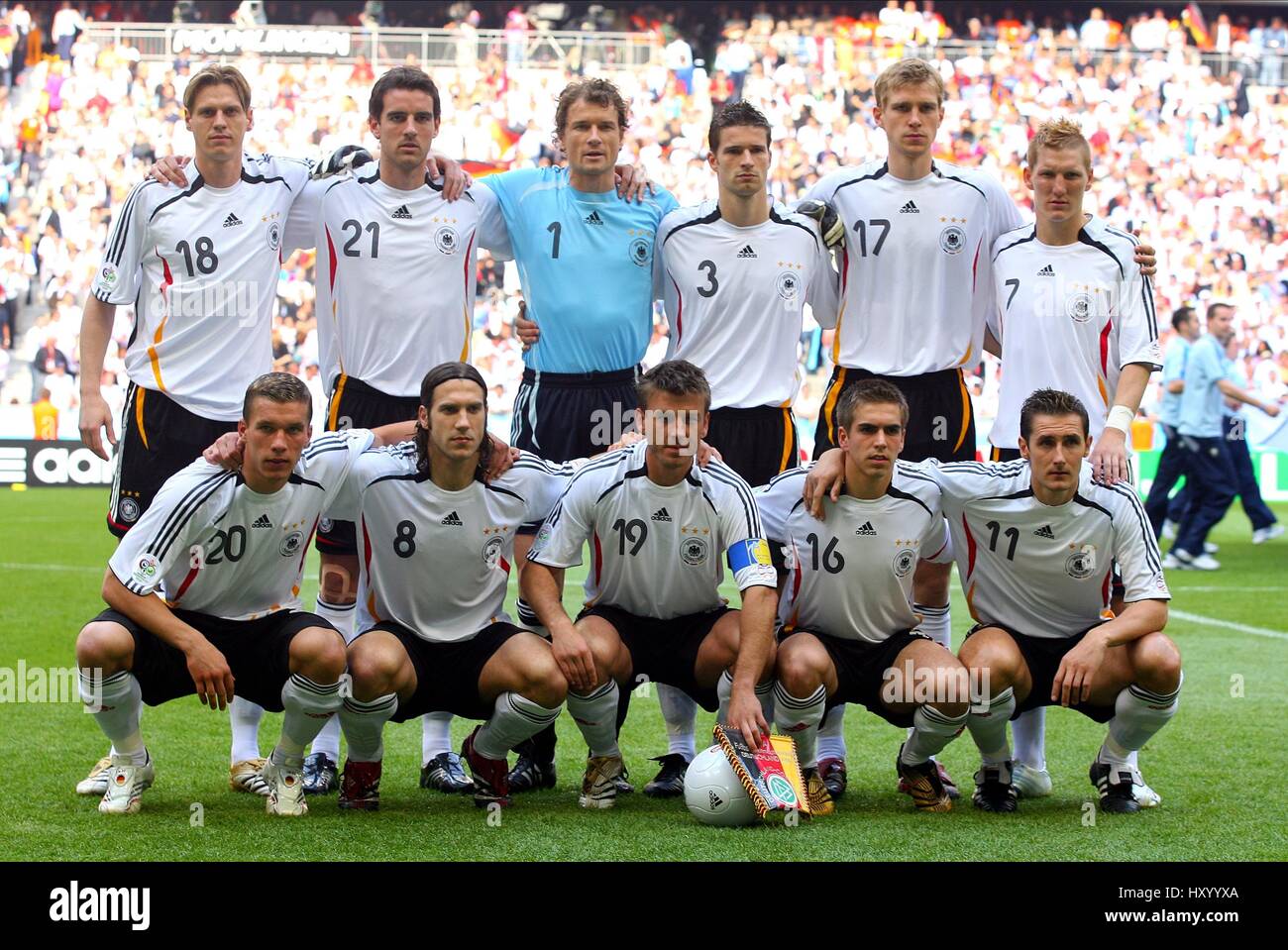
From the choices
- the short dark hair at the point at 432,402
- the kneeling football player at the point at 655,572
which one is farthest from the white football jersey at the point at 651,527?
the short dark hair at the point at 432,402

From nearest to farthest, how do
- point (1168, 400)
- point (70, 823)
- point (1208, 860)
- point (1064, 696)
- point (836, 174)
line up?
point (1208, 860) → point (70, 823) → point (1064, 696) → point (836, 174) → point (1168, 400)

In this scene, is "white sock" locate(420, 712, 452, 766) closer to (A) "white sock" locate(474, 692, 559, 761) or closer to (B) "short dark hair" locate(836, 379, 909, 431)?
(A) "white sock" locate(474, 692, 559, 761)

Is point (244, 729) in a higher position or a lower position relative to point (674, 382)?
lower

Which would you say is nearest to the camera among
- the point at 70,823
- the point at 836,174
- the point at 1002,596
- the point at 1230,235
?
the point at 70,823

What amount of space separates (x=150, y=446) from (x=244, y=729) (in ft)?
3.44

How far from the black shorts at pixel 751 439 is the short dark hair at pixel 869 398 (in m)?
0.55

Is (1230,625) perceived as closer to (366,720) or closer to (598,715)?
(598,715)

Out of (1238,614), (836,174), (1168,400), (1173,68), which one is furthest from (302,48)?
(836,174)

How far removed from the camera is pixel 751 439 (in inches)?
215
